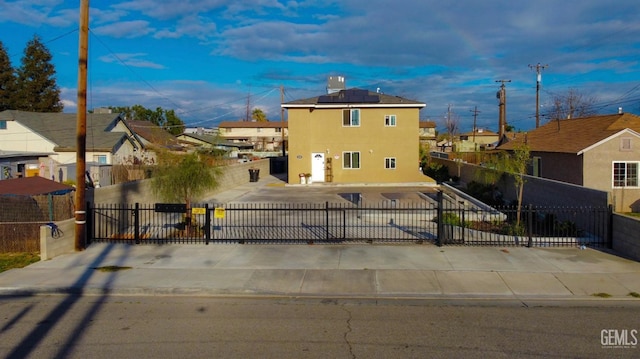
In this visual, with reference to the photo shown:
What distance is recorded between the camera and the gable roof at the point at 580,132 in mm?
26719

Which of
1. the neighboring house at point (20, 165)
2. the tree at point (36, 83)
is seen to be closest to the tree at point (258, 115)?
the tree at point (36, 83)

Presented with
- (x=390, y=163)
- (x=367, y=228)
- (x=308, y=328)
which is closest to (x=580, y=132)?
(x=390, y=163)

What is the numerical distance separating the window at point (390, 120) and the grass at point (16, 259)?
27.5 metres

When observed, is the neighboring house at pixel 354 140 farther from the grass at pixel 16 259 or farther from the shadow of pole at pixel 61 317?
the shadow of pole at pixel 61 317

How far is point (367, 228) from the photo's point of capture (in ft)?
59.2

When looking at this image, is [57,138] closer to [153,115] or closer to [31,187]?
[31,187]

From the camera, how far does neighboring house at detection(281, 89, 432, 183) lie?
37.8 meters

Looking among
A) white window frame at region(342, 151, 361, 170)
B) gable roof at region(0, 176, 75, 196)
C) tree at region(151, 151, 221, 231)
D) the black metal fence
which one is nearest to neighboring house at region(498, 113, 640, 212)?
the black metal fence

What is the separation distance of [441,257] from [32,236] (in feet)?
37.8

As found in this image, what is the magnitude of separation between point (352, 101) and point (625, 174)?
1863 cm

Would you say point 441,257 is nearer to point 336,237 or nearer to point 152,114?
point 336,237

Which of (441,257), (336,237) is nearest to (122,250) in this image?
(336,237)

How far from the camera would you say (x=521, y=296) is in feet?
32.7

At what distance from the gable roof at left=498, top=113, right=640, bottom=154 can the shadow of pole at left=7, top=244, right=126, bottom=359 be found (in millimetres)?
→ 20120
